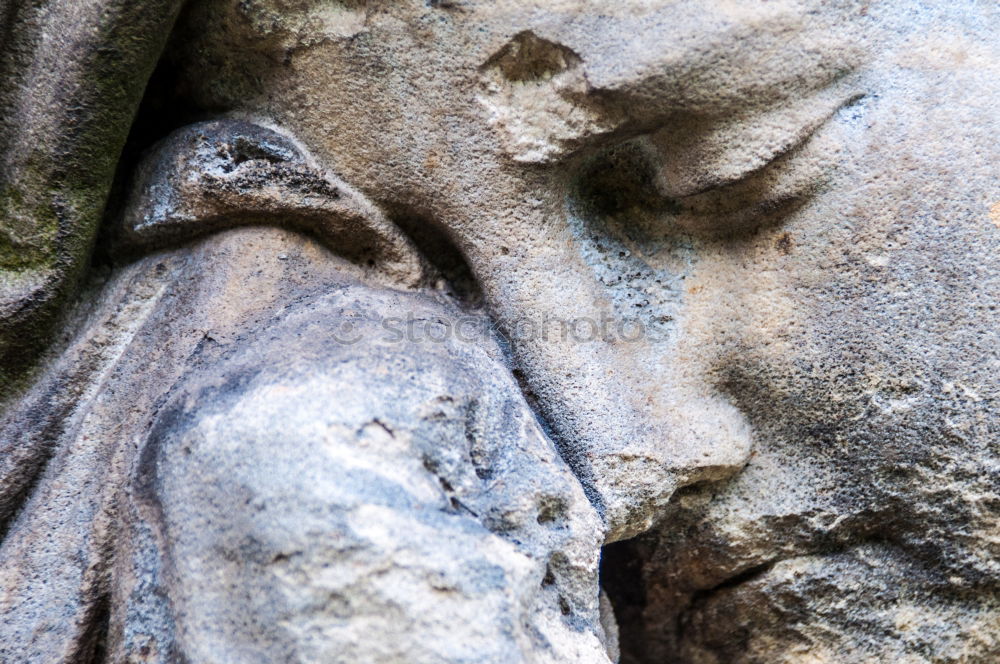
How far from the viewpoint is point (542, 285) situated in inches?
29.9

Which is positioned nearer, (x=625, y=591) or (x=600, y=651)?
(x=600, y=651)

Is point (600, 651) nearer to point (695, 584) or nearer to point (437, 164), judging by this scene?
point (695, 584)

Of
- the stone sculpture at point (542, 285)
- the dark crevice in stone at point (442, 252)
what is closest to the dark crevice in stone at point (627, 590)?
the stone sculpture at point (542, 285)

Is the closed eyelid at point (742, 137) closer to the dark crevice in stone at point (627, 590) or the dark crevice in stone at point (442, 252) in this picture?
the dark crevice in stone at point (442, 252)

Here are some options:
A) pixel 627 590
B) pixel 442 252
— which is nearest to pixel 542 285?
pixel 442 252

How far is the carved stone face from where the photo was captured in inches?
27.7

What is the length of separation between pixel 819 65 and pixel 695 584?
0.52m

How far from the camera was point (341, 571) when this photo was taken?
535mm

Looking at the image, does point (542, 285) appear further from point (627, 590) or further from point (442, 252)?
point (627, 590)

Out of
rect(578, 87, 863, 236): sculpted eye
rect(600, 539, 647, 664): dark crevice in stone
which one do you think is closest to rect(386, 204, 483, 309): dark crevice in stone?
rect(578, 87, 863, 236): sculpted eye

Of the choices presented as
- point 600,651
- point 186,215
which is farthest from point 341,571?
point 186,215

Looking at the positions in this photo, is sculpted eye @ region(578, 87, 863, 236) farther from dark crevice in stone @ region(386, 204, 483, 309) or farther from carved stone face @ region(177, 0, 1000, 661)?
dark crevice in stone @ region(386, 204, 483, 309)

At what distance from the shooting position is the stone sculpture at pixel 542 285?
0.66 meters

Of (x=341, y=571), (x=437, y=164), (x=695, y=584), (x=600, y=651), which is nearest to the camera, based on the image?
(x=341, y=571)
